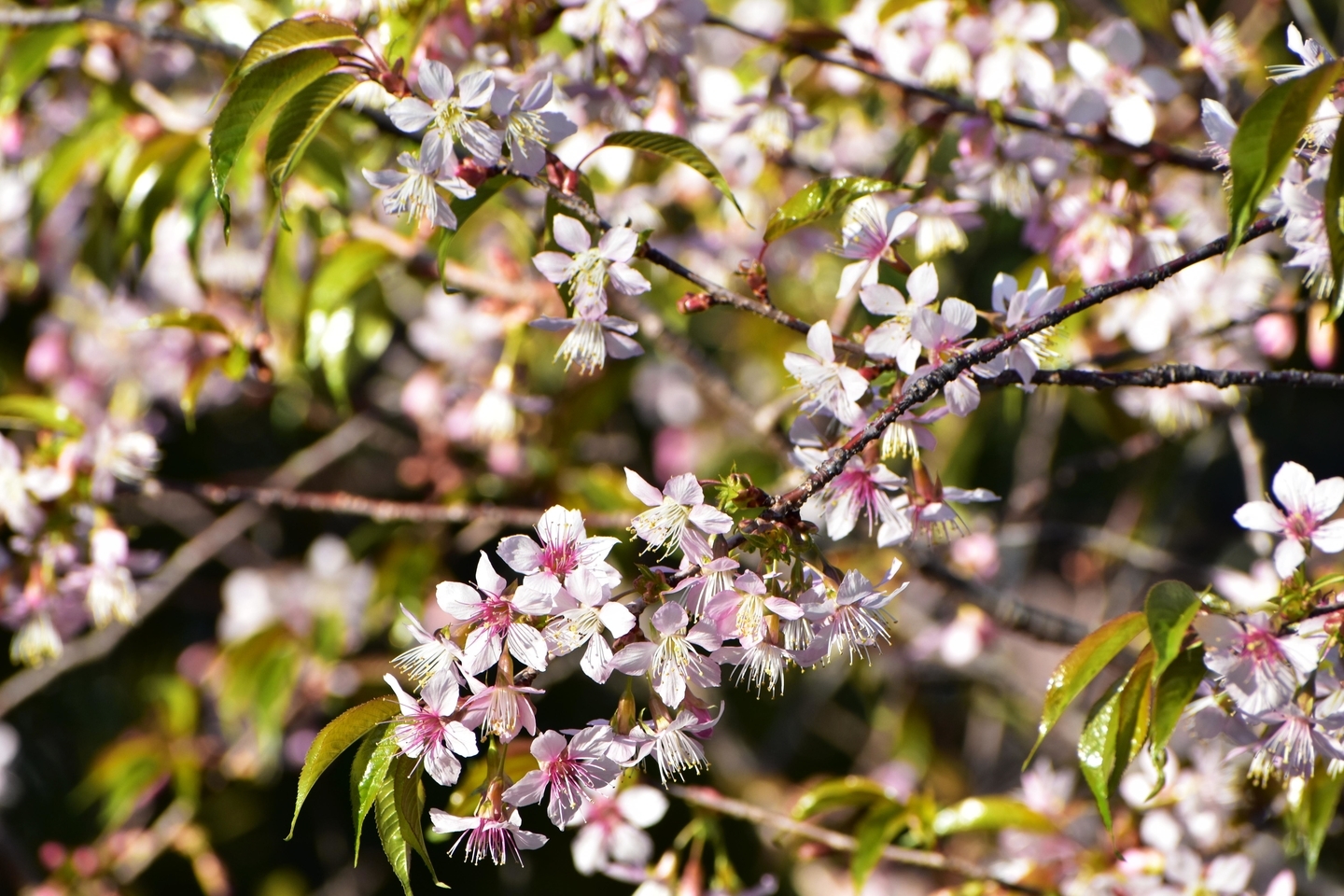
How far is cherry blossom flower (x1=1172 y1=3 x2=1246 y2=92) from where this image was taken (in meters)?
1.28

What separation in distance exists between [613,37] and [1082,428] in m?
2.37

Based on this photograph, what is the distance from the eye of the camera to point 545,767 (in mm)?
800

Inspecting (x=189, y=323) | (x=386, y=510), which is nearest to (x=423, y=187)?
(x=189, y=323)

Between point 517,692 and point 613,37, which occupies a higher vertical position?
point 613,37

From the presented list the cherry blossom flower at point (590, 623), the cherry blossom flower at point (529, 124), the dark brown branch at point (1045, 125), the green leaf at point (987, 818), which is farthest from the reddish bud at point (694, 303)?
the green leaf at point (987, 818)

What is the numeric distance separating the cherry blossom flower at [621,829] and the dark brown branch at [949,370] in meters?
0.63

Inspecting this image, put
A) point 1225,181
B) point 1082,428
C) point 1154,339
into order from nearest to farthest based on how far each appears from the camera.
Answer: point 1225,181, point 1154,339, point 1082,428

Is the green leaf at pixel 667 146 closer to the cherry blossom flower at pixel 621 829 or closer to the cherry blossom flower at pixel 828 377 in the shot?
the cherry blossom flower at pixel 828 377

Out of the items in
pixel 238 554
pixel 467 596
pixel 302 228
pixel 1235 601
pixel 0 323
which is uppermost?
pixel 467 596

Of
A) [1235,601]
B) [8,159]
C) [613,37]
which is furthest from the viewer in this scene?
[8,159]

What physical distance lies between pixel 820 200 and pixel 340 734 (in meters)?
0.60

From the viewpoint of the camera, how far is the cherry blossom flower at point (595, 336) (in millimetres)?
914

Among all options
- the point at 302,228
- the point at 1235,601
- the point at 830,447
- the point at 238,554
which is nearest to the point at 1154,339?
the point at 1235,601

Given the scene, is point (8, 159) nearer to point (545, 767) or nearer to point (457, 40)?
point (457, 40)
